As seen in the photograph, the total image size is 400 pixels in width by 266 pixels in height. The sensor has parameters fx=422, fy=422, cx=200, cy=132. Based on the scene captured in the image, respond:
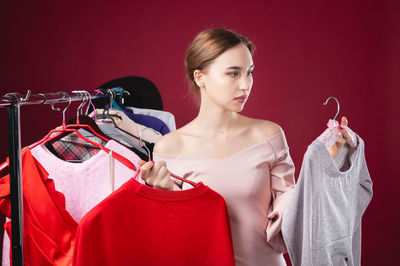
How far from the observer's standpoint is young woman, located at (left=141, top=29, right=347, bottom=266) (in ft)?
4.29

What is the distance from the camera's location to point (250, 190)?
133 centimetres

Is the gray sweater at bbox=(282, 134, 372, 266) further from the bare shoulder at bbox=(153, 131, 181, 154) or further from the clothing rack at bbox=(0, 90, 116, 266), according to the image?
the clothing rack at bbox=(0, 90, 116, 266)

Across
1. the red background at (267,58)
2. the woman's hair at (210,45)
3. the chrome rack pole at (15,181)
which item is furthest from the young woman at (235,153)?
the red background at (267,58)

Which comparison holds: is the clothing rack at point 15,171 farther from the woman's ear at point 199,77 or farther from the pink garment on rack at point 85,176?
the woman's ear at point 199,77

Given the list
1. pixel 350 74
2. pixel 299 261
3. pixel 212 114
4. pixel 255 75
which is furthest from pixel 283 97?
pixel 299 261

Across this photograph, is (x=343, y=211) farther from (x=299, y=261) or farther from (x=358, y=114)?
(x=358, y=114)

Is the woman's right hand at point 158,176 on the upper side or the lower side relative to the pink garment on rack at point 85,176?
upper

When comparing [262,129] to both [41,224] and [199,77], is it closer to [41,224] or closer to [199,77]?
[199,77]

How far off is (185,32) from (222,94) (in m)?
1.65

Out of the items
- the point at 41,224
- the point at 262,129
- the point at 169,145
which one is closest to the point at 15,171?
the point at 41,224

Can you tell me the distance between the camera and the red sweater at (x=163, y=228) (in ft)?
3.46

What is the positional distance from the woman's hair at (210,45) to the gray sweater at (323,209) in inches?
17.3

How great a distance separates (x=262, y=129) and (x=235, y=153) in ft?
0.45

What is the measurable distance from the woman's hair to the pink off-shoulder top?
1.03 feet
